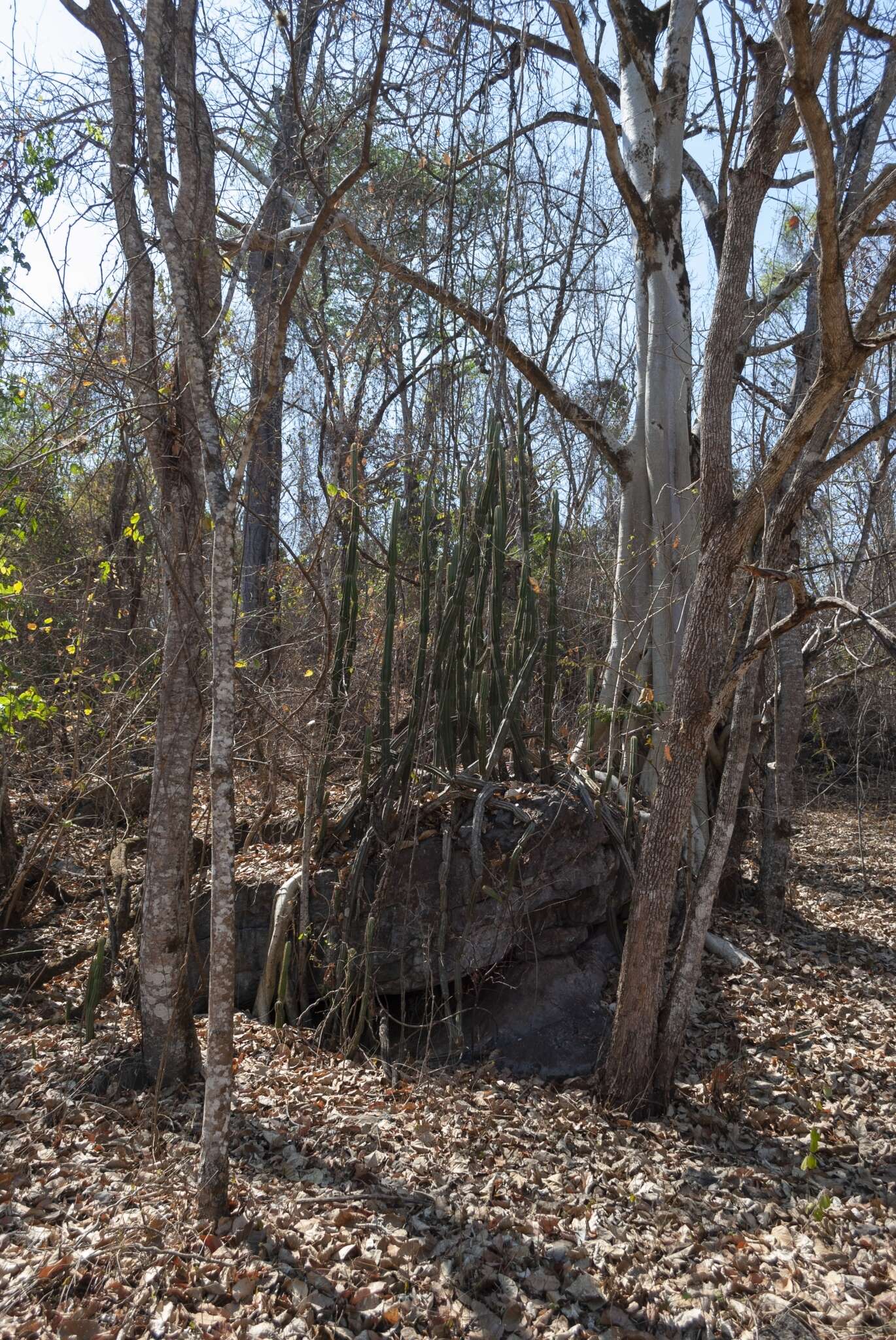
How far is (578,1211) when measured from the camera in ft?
13.3

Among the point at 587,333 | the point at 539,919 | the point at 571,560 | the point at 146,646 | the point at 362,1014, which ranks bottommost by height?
the point at 362,1014

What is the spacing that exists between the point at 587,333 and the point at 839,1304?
9.94 meters

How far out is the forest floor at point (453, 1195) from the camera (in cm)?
341

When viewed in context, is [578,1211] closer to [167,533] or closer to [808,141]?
[167,533]

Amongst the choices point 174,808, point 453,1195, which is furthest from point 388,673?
point 453,1195

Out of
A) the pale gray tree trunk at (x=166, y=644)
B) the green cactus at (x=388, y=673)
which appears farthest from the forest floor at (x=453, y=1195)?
the green cactus at (x=388, y=673)

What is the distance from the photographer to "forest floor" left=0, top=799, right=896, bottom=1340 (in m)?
3.41

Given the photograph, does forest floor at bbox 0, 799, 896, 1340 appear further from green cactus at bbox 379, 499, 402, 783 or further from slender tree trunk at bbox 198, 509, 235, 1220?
green cactus at bbox 379, 499, 402, 783

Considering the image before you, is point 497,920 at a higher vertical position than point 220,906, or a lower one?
lower

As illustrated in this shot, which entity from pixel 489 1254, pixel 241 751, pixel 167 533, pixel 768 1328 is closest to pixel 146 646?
pixel 241 751

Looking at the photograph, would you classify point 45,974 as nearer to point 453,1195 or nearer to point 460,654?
point 453,1195

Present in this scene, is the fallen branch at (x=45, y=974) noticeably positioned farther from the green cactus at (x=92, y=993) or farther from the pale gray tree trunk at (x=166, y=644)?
the pale gray tree trunk at (x=166, y=644)

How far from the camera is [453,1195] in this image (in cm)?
409

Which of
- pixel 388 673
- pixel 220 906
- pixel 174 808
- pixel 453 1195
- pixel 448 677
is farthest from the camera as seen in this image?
pixel 448 677
